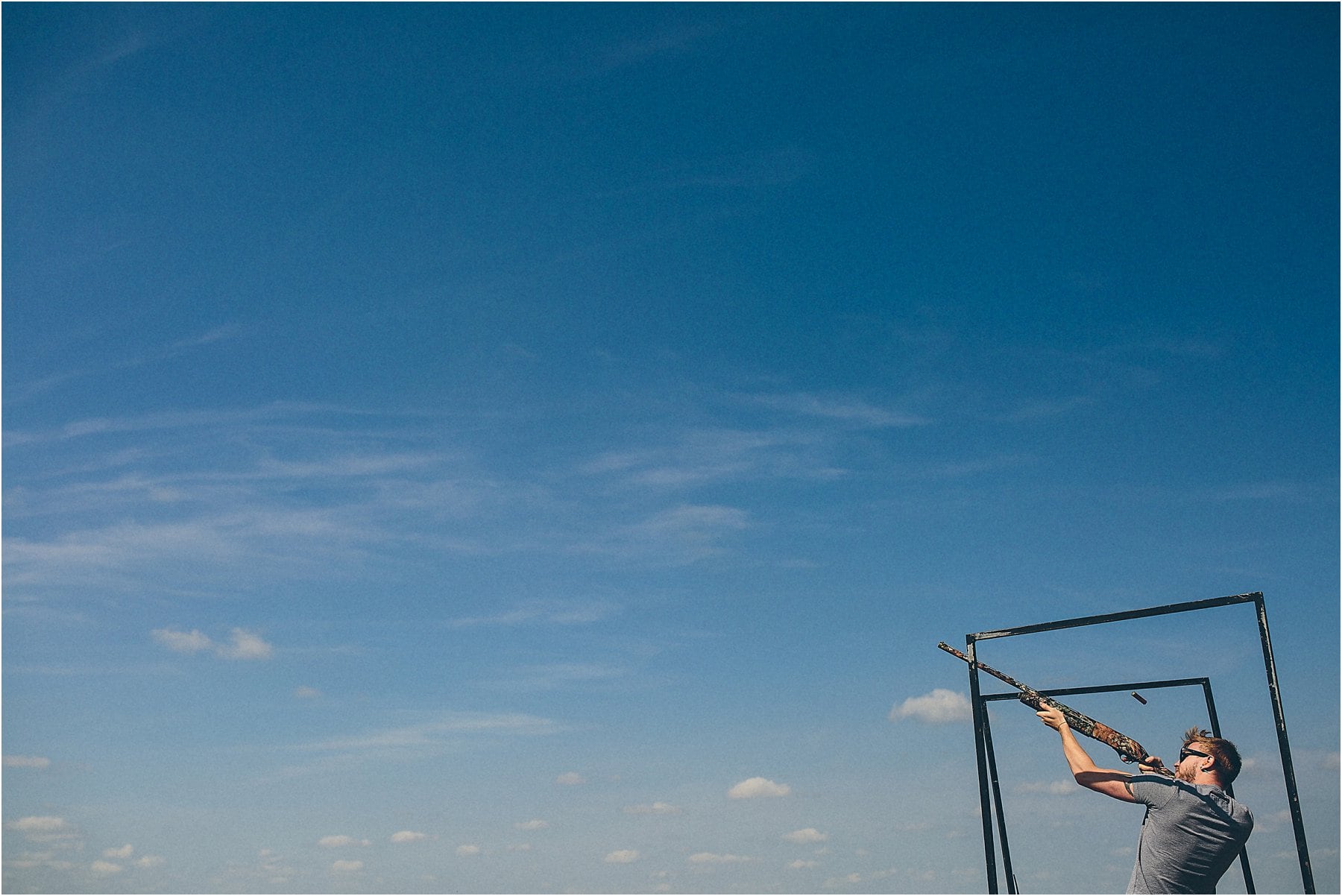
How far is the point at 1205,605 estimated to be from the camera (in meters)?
8.46

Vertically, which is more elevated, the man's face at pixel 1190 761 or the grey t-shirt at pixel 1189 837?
the man's face at pixel 1190 761

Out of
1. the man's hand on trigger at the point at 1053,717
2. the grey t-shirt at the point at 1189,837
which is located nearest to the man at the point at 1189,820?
the grey t-shirt at the point at 1189,837

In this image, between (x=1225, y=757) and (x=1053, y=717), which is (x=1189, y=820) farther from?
(x=1053, y=717)

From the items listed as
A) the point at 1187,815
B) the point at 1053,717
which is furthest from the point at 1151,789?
the point at 1053,717

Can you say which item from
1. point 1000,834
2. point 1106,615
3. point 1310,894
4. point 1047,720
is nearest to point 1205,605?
point 1106,615

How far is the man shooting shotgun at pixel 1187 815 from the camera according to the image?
6426 millimetres

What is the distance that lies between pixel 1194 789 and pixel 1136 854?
26.0 inches

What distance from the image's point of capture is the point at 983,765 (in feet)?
31.0

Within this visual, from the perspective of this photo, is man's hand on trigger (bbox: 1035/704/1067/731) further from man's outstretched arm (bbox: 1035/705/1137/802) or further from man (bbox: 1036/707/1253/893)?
man (bbox: 1036/707/1253/893)

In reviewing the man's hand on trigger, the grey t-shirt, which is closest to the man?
the grey t-shirt

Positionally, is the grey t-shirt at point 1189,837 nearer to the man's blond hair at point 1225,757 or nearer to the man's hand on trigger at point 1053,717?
the man's blond hair at point 1225,757

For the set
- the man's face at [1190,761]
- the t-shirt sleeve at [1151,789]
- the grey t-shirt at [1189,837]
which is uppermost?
the man's face at [1190,761]

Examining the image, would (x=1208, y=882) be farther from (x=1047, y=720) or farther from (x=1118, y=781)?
(x=1047, y=720)

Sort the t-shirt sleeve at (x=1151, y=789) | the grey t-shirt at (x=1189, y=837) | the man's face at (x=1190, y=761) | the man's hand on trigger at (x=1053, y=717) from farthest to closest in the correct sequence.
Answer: the man's hand on trigger at (x=1053, y=717) → the man's face at (x=1190, y=761) → the t-shirt sleeve at (x=1151, y=789) → the grey t-shirt at (x=1189, y=837)
